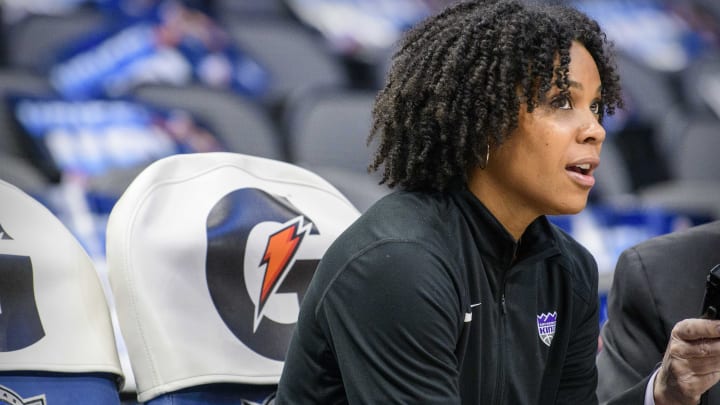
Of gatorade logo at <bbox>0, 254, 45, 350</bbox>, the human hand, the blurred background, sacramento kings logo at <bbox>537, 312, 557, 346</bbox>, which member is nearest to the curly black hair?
sacramento kings logo at <bbox>537, 312, 557, 346</bbox>

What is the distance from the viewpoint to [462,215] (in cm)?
138

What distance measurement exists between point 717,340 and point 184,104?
2.10 meters

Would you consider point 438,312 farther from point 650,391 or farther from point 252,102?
point 252,102

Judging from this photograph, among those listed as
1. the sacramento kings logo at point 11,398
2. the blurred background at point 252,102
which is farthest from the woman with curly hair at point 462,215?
the blurred background at point 252,102

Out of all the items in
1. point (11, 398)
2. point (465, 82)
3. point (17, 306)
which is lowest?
point (11, 398)

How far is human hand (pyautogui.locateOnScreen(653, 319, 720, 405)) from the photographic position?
1.37 meters

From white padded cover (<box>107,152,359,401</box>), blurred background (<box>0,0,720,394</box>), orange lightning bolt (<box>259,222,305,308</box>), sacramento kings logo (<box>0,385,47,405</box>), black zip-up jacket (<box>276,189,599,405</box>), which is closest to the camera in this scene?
black zip-up jacket (<box>276,189,599,405</box>)

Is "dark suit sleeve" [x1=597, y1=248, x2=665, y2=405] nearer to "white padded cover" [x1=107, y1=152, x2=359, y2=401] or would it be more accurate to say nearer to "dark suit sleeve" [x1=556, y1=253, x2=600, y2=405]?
"dark suit sleeve" [x1=556, y1=253, x2=600, y2=405]

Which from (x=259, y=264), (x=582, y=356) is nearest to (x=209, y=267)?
(x=259, y=264)

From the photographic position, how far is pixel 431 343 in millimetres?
1253

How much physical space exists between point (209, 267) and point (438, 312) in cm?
41

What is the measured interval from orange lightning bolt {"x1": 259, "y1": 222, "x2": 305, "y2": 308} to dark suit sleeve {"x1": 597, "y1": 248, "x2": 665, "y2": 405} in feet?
1.67

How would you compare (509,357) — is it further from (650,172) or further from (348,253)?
(650,172)

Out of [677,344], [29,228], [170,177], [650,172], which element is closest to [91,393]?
[29,228]
